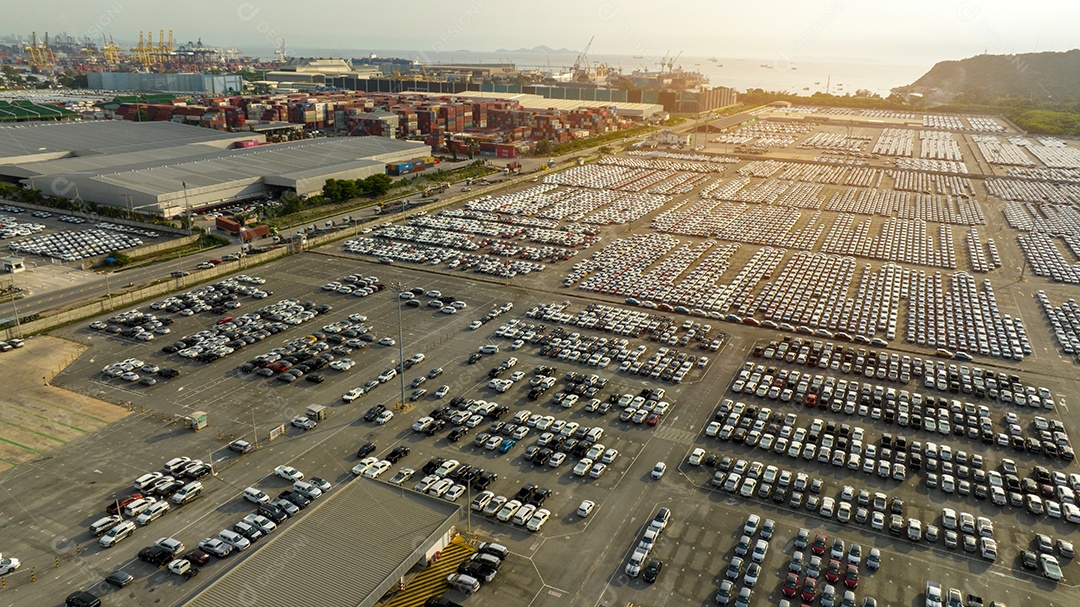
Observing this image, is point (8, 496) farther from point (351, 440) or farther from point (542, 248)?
point (542, 248)

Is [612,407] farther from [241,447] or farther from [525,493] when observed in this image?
[241,447]

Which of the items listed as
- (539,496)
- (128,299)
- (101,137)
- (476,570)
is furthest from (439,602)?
(101,137)

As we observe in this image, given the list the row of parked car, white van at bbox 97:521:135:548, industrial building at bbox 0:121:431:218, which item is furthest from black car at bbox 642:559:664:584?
industrial building at bbox 0:121:431:218

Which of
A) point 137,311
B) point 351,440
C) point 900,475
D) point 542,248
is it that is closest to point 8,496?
point 351,440

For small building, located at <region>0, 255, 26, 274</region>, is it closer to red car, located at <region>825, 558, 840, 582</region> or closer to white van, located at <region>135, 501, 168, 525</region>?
white van, located at <region>135, 501, 168, 525</region>

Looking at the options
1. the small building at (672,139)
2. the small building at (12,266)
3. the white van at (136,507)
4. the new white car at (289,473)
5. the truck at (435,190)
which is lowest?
the white van at (136,507)

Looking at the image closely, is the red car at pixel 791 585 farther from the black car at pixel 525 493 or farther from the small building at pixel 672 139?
the small building at pixel 672 139

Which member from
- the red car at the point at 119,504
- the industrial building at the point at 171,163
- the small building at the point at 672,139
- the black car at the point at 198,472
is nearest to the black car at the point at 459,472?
the black car at the point at 198,472

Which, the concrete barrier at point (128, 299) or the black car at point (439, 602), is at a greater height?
the concrete barrier at point (128, 299)
